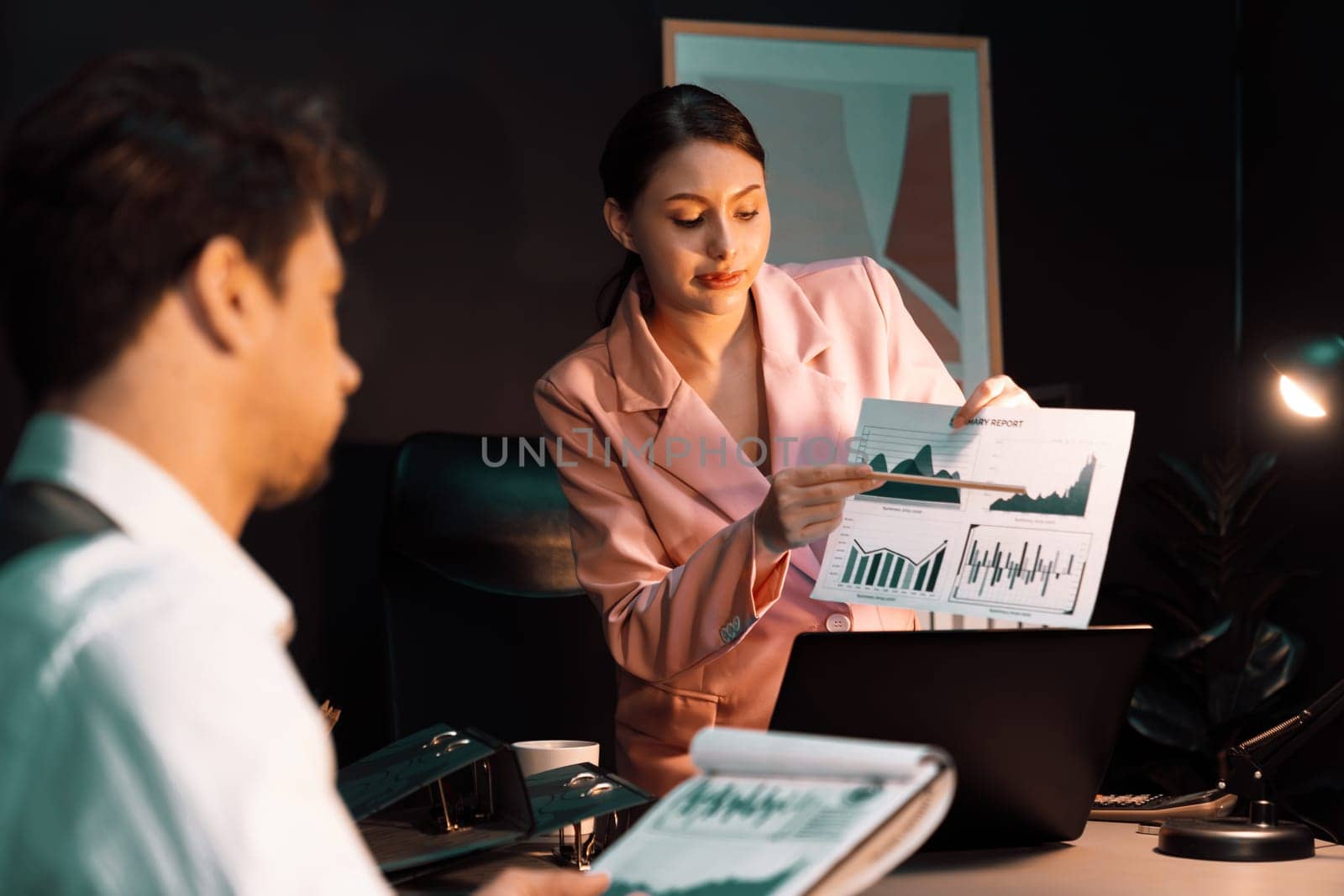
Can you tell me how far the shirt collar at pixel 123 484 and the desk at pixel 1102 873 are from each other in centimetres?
87

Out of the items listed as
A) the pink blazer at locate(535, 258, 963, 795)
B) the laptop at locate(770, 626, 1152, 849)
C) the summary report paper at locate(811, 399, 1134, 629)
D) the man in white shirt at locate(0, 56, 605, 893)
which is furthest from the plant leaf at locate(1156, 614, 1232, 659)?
the man in white shirt at locate(0, 56, 605, 893)

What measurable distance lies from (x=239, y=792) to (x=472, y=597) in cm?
214

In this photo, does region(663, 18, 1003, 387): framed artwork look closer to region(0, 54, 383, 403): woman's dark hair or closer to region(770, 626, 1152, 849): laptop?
region(770, 626, 1152, 849): laptop

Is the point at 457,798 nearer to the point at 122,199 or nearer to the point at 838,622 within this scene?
the point at 838,622

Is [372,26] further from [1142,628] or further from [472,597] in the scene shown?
[1142,628]

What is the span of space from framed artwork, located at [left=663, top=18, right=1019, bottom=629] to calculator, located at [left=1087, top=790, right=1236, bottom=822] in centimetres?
188

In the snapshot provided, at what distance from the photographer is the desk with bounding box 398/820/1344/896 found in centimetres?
142

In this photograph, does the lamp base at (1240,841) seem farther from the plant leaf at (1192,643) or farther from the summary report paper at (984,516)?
the plant leaf at (1192,643)

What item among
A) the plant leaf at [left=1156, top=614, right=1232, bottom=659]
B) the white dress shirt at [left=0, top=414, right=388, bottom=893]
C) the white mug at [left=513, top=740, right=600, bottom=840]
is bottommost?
the plant leaf at [left=1156, top=614, right=1232, bottom=659]

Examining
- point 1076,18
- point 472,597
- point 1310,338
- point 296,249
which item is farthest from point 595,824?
point 1076,18

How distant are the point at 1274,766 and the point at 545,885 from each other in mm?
962

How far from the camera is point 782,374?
224 centimetres

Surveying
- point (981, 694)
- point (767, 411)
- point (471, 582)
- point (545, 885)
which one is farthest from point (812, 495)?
point (471, 582)

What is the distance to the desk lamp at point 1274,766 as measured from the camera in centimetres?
158
